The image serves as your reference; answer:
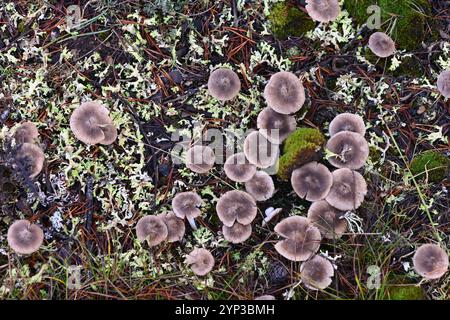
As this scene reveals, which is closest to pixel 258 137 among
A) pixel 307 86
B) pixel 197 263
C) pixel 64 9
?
pixel 307 86

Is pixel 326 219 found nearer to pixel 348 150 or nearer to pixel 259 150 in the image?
pixel 348 150

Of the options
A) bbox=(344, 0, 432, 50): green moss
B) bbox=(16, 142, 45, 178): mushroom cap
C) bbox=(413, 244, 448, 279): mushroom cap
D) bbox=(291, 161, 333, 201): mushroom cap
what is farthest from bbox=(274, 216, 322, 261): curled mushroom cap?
bbox=(16, 142, 45, 178): mushroom cap

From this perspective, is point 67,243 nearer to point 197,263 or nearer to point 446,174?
point 197,263

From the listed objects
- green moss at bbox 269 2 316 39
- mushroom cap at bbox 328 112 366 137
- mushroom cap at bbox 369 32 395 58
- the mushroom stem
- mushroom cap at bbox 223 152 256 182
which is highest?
green moss at bbox 269 2 316 39

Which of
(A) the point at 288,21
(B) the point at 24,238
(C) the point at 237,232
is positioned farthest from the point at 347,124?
(B) the point at 24,238

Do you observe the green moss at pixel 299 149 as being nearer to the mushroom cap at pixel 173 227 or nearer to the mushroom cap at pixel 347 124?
the mushroom cap at pixel 347 124

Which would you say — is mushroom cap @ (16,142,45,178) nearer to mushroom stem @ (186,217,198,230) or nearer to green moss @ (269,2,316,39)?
mushroom stem @ (186,217,198,230)

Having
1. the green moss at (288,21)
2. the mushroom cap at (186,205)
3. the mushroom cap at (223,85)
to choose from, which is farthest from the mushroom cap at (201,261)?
the green moss at (288,21)
